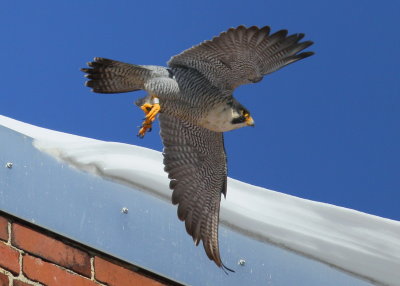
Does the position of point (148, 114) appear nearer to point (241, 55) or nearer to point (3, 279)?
point (241, 55)

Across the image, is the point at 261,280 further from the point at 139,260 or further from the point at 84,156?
the point at 84,156

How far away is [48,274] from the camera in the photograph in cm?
202

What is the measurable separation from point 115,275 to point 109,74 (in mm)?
631

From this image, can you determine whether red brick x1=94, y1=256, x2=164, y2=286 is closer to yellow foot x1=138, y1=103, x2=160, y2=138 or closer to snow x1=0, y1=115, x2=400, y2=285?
snow x1=0, y1=115, x2=400, y2=285

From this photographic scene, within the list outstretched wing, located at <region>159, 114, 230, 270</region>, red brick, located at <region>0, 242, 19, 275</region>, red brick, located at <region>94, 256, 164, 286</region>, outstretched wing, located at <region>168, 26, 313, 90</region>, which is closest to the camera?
outstretched wing, located at <region>168, 26, 313, 90</region>

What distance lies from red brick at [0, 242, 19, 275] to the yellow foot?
0.76m

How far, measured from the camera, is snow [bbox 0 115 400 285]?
1.60 metres

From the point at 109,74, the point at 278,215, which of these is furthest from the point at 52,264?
the point at 109,74

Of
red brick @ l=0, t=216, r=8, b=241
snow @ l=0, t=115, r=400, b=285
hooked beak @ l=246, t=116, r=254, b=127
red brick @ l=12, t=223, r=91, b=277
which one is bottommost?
red brick @ l=12, t=223, r=91, b=277

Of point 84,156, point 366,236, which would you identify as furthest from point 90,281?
point 366,236

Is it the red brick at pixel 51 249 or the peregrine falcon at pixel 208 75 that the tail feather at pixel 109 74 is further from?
the red brick at pixel 51 249

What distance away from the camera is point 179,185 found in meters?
1.56

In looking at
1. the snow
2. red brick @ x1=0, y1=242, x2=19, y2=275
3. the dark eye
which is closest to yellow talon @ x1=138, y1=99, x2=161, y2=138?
the dark eye

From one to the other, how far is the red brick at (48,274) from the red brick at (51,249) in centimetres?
1
